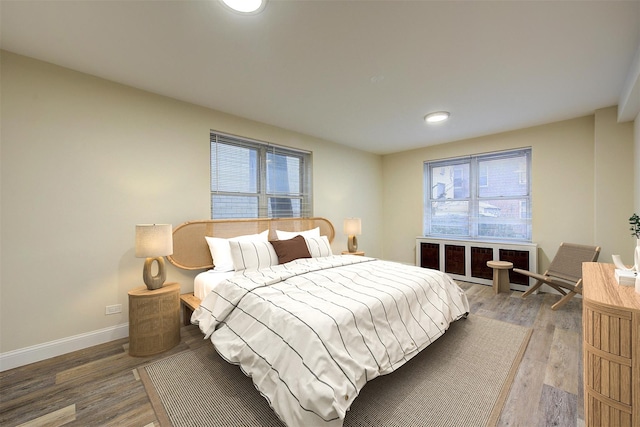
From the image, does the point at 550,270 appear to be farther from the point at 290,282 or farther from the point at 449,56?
the point at 290,282

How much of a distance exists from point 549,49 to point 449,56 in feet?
2.48

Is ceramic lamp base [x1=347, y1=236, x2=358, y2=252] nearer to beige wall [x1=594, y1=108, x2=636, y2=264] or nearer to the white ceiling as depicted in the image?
the white ceiling

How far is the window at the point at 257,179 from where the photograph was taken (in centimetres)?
339

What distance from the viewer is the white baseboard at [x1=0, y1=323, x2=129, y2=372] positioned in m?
2.08

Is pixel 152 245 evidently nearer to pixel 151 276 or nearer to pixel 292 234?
pixel 151 276

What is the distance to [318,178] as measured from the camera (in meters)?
4.49

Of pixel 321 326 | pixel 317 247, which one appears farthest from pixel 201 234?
pixel 321 326

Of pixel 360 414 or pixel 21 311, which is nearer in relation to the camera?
pixel 360 414

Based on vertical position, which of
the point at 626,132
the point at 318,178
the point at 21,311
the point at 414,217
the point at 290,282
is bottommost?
the point at 21,311

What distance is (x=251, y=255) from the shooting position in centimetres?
290

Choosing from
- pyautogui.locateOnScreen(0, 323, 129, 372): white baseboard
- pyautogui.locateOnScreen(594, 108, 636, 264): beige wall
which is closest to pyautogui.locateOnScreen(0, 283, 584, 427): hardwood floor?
pyautogui.locateOnScreen(0, 323, 129, 372): white baseboard

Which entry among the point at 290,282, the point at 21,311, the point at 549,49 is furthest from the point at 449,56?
the point at 21,311

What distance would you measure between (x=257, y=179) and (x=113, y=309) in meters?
2.20

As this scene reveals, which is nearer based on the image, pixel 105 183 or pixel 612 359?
pixel 612 359
